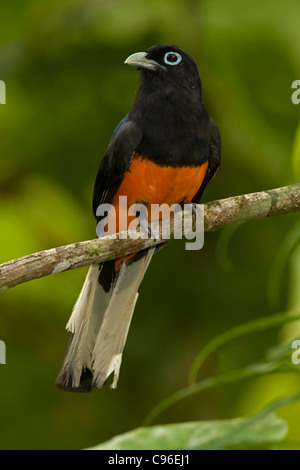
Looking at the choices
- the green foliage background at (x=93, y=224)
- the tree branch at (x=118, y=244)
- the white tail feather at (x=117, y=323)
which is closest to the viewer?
the tree branch at (x=118, y=244)

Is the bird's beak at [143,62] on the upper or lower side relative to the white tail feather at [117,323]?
upper

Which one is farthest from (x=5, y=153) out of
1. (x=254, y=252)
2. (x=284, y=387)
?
(x=284, y=387)

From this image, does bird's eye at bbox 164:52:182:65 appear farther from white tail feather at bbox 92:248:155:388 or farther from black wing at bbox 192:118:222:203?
white tail feather at bbox 92:248:155:388

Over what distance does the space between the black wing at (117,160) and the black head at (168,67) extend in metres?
0.36

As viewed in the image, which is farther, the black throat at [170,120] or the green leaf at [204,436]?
the black throat at [170,120]

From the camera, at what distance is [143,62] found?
161 inches

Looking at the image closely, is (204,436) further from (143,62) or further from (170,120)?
(143,62)

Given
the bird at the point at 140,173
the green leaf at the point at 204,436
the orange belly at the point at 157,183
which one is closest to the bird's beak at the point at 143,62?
the bird at the point at 140,173

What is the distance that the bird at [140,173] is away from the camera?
12.7 feet

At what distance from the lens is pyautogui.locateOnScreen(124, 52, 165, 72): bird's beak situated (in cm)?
406

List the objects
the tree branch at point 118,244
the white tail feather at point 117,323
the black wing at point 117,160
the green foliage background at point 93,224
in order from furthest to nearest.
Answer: the green foliage background at point 93,224
the white tail feather at point 117,323
the black wing at point 117,160
the tree branch at point 118,244

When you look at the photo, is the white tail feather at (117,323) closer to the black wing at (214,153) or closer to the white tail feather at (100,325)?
the white tail feather at (100,325)

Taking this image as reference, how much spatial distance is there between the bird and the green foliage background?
0.34 m

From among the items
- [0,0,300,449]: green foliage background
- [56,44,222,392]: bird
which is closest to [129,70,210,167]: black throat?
[56,44,222,392]: bird
